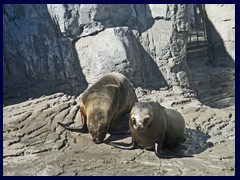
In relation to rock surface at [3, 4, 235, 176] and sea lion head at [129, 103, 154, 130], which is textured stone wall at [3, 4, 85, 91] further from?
sea lion head at [129, 103, 154, 130]

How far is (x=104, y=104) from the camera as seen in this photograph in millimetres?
5828

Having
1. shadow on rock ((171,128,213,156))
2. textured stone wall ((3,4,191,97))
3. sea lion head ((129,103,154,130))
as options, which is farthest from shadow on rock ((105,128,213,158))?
textured stone wall ((3,4,191,97))

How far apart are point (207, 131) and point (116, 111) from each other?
135 centimetres

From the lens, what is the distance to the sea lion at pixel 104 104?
18.2 ft

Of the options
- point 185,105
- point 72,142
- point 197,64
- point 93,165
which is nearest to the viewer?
point 93,165

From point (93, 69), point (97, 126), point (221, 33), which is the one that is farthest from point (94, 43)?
point (221, 33)

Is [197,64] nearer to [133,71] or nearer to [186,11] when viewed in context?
[186,11]

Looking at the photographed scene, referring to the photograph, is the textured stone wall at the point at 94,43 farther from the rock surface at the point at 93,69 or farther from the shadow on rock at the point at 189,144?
the shadow on rock at the point at 189,144

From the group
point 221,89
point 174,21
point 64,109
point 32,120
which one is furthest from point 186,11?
point 32,120

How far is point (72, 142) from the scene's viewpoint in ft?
18.1

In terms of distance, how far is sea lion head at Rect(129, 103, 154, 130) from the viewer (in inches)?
193

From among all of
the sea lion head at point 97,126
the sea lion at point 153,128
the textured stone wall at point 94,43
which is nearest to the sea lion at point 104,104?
the sea lion head at point 97,126

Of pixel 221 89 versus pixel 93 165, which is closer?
pixel 93 165

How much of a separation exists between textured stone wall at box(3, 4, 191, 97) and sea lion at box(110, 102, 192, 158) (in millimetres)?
3115
